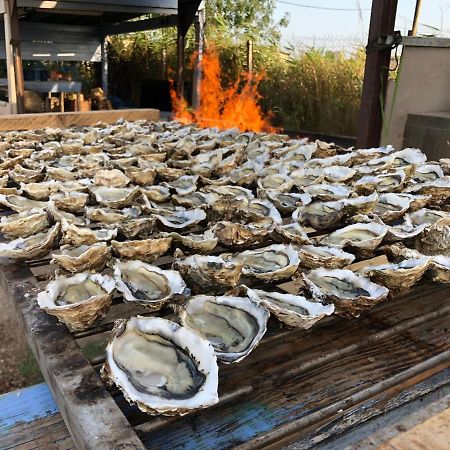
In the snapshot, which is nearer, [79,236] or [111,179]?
[79,236]

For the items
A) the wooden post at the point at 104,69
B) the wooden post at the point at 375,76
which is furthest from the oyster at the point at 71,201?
the wooden post at the point at 104,69

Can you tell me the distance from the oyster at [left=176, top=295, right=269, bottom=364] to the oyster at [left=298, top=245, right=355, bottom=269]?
14.4 inches

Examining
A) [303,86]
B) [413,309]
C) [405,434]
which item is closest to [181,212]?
[413,309]

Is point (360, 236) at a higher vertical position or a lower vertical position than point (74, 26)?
lower

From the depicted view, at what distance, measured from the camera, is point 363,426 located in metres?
1.05

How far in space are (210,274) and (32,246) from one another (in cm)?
65

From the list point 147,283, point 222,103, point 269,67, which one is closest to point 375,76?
point 147,283

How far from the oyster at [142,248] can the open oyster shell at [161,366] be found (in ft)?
1.45

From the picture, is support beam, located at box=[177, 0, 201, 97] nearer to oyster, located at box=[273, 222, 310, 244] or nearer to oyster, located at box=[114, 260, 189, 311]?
oyster, located at box=[273, 222, 310, 244]

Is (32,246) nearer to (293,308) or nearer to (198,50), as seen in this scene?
(293,308)

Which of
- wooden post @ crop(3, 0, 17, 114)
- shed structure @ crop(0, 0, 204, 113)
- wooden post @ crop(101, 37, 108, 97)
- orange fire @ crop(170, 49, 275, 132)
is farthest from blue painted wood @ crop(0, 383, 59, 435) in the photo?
wooden post @ crop(101, 37, 108, 97)

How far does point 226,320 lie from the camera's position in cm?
125

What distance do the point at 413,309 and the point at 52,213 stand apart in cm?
135

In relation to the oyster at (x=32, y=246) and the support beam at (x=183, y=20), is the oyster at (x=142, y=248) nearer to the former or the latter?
the oyster at (x=32, y=246)
